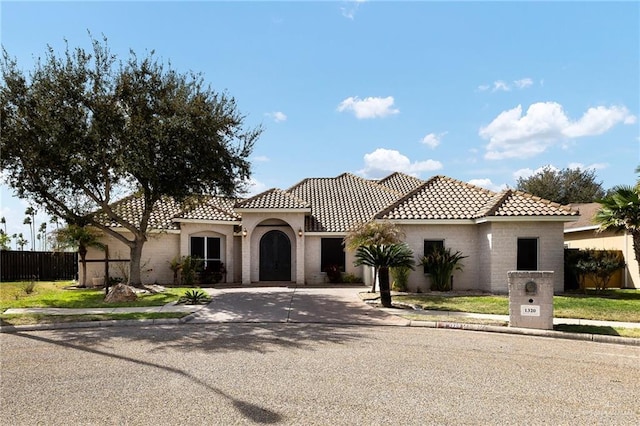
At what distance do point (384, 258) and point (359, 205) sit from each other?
38.6 feet

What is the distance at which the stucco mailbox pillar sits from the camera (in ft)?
35.8

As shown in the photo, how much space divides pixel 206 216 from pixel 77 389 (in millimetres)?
16724

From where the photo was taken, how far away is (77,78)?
52.2ft

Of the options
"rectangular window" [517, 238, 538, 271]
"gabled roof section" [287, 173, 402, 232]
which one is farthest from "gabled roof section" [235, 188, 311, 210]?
"rectangular window" [517, 238, 538, 271]

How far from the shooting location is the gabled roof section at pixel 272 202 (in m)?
21.6

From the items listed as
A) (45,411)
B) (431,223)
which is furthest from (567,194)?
(45,411)

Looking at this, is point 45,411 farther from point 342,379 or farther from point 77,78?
point 77,78

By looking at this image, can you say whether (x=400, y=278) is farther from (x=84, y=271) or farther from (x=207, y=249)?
(x=84, y=271)

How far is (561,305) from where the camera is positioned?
1419cm

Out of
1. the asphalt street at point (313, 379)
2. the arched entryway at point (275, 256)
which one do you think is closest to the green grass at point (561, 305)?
the asphalt street at point (313, 379)

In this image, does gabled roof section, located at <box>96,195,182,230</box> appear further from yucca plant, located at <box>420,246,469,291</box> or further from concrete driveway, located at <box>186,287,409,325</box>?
A: yucca plant, located at <box>420,246,469,291</box>

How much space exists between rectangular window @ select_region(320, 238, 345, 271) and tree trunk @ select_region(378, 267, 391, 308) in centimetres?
834

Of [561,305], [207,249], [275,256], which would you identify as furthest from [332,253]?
[561,305]

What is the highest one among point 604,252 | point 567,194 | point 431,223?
point 567,194
